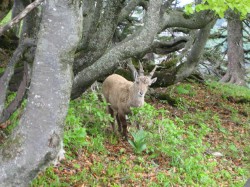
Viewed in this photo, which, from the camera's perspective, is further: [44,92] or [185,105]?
[185,105]

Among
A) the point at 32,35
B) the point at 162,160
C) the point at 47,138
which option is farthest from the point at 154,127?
the point at 47,138

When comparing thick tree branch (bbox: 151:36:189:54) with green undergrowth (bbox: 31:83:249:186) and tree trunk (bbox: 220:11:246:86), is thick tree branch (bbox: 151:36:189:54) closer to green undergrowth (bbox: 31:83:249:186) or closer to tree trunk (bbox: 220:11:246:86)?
green undergrowth (bbox: 31:83:249:186)

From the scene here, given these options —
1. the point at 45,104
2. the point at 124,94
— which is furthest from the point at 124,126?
the point at 45,104

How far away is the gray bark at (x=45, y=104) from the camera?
4.43 meters

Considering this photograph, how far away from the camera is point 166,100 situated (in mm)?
14453

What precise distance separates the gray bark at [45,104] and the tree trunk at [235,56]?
738 inches

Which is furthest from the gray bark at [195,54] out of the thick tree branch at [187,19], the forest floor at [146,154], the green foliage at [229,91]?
the green foliage at [229,91]

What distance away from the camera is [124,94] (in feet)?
32.4

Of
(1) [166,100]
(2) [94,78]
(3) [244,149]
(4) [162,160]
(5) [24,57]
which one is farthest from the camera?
(1) [166,100]

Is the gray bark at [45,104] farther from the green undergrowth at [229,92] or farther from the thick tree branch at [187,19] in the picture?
the green undergrowth at [229,92]

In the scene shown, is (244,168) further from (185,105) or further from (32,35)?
(32,35)

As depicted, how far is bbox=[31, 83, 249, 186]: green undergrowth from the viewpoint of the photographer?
7039mm

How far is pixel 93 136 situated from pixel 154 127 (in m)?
1.68

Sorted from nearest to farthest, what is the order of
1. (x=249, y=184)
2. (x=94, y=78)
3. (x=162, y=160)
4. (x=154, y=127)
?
(x=249, y=184) → (x=162, y=160) → (x=94, y=78) → (x=154, y=127)
